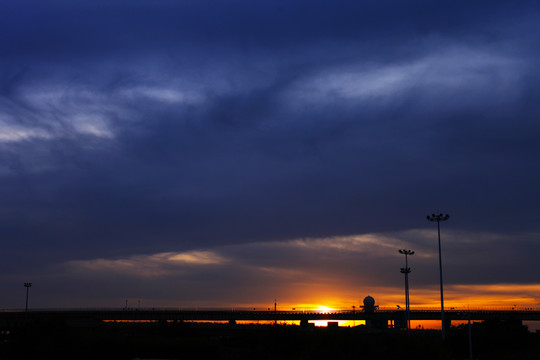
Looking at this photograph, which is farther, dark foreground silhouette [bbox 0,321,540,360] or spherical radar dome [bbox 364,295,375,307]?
spherical radar dome [bbox 364,295,375,307]

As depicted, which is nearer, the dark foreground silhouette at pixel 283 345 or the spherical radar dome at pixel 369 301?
the dark foreground silhouette at pixel 283 345

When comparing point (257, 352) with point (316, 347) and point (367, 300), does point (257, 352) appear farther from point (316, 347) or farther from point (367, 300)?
point (367, 300)

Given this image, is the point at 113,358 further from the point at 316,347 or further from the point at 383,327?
the point at 383,327

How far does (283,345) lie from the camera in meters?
87.5

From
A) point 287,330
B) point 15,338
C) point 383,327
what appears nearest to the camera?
point 15,338

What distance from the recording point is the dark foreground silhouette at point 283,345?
63.4 metres

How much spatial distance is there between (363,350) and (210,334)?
276ft

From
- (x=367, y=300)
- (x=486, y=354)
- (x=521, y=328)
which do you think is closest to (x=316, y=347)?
(x=486, y=354)

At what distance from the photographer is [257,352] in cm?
7419

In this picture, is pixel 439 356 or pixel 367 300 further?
pixel 367 300

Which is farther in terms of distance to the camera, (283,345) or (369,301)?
(369,301)

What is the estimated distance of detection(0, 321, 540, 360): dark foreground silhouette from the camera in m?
Result: 63.4

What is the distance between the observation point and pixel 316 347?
201 feet

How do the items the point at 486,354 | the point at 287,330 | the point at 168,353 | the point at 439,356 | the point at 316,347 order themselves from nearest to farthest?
the point at 316,347 < the point at 439,356 < the point at 168,353 < the point at 287,330 < the point at 486,354
